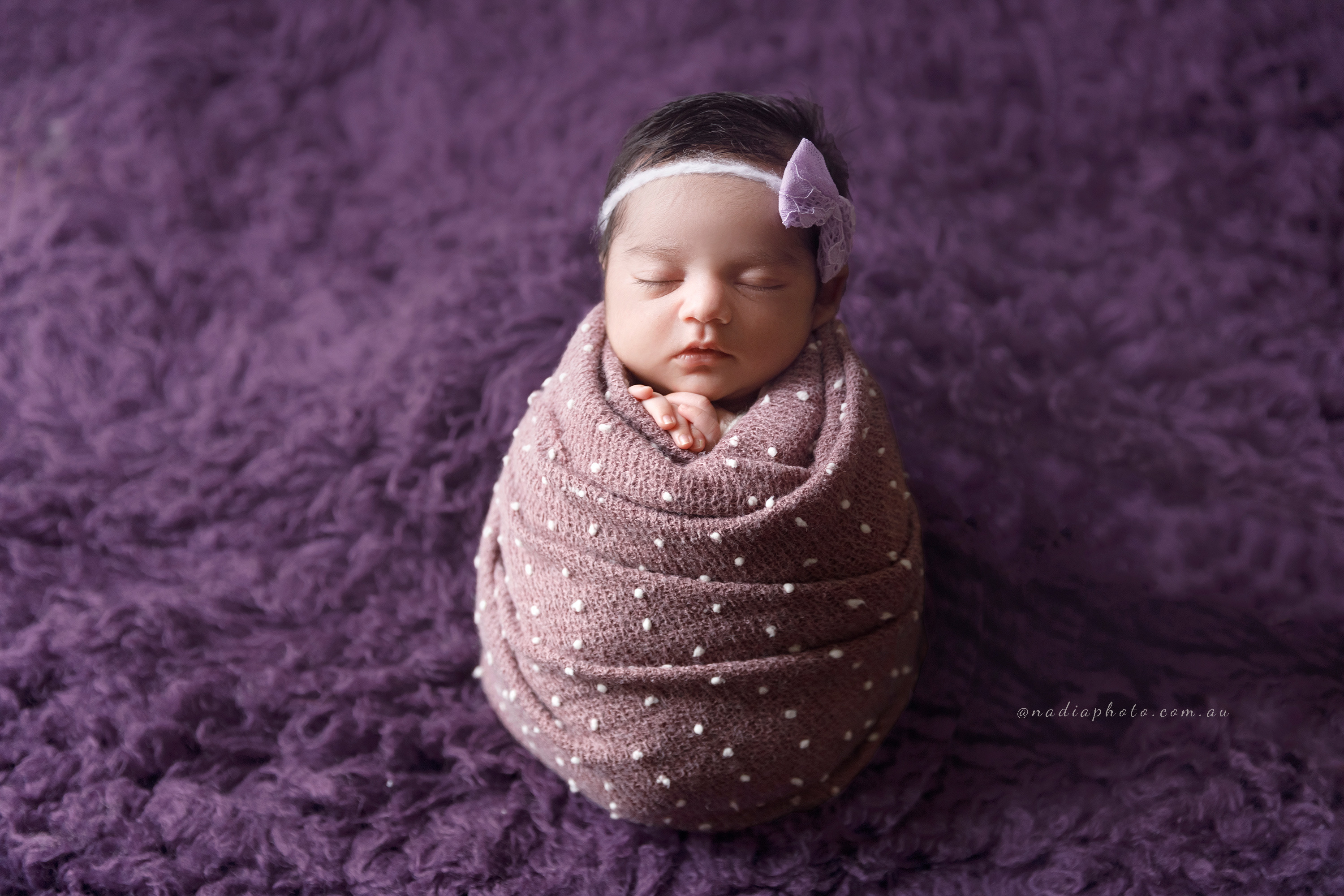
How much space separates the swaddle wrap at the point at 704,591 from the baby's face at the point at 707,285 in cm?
4

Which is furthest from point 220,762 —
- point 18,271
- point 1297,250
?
point 1297,250

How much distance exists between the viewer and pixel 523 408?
4.29 ft

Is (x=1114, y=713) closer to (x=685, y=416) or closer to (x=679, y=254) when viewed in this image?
(x=685, y=416)

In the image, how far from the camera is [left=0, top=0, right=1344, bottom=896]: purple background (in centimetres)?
106

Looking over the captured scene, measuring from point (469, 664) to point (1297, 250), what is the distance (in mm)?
1159

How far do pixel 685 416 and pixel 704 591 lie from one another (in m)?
0.17

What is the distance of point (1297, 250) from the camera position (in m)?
1.40

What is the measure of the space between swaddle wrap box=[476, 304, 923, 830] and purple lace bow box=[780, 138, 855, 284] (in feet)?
0.42

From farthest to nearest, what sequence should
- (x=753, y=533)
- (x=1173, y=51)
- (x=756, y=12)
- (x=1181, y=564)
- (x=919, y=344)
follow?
(x=756, y=12)
(x=1173, y=51)
(x=919, y=344)
(x=1181, y=564)
(x=753, y=533)

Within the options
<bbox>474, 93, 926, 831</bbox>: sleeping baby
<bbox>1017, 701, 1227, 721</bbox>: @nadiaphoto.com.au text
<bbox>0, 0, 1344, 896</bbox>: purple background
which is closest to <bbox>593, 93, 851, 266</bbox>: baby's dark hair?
<bbox>474, 93, 926, 831</bbox>: sleeping baby

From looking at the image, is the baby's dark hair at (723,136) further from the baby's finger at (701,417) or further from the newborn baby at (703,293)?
the baby's finger at (701,417)

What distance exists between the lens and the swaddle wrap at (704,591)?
0.93 metres

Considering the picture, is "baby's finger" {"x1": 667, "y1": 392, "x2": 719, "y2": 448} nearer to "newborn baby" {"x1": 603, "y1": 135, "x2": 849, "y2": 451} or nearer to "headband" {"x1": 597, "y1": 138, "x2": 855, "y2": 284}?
"newborn baby" {"x1": 603, "y1": 135, "x2": 849, "y2": 451}

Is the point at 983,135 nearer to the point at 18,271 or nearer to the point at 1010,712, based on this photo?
the point at 1010,712
